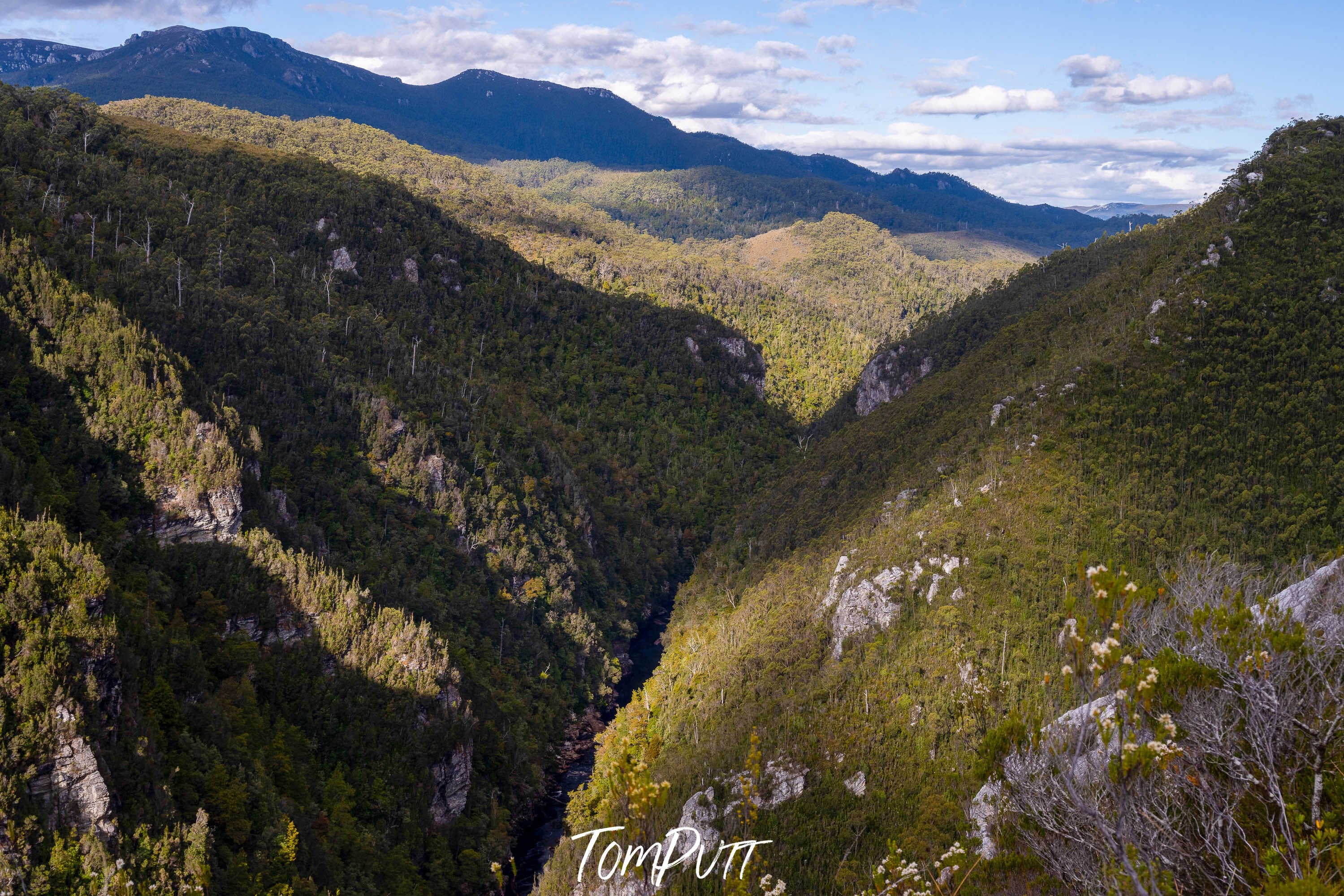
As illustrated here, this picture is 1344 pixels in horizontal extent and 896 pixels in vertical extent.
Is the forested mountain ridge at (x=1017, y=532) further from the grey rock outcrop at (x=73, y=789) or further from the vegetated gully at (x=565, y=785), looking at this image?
the grey rock outcrop at (x=73, y=789)

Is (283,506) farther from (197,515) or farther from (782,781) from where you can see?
(782,781)

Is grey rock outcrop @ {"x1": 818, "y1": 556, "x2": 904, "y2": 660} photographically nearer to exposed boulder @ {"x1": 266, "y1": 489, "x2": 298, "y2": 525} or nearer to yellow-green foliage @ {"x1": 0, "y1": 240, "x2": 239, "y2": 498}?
exposed boulder @ {"x1": 266, "y1": 489, "x2": 298, "y2": 525}

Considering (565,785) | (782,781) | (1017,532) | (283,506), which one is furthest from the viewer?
(283,506)

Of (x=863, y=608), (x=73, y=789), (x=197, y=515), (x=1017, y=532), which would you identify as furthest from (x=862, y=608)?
(x=197, y=515)

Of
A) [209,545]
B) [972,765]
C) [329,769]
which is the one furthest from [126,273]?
[972,765]

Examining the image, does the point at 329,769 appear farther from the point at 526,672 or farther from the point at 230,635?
the point at 526,672

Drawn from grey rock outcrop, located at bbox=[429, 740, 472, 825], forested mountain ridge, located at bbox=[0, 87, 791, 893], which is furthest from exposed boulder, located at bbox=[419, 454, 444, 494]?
grey rock outcrop, located at bbox=[429, 740, 472, 825]
